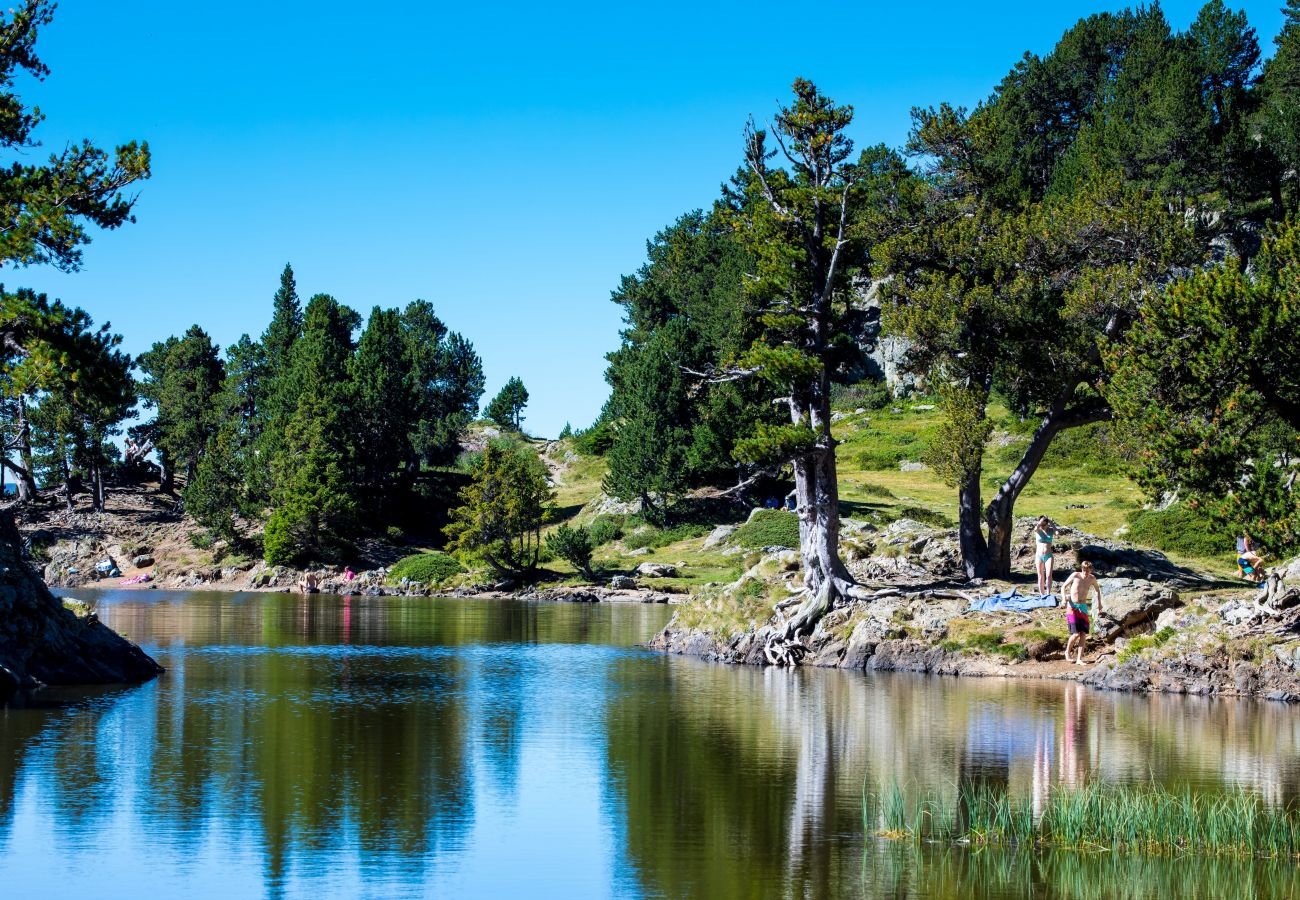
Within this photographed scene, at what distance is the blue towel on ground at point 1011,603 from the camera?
125 feet

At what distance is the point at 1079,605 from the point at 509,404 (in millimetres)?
143760

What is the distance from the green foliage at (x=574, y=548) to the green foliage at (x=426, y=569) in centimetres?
864

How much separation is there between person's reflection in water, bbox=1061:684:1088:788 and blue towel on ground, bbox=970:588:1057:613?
16.7 ft

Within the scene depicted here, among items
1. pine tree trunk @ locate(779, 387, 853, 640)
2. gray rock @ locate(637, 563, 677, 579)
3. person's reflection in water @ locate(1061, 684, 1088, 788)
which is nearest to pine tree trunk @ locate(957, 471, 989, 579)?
pine tree trunk @ locate(779, 387, 853, 640)

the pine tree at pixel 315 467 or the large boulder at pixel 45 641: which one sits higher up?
the pine tree at pixel 315 467

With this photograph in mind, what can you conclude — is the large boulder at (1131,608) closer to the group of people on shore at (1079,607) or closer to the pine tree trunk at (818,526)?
the group of people on shore at (1079,607)

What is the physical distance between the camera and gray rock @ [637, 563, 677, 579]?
3063 inches

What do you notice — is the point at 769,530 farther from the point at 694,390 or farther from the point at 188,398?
the point at 188,398

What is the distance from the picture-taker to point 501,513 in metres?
80.4

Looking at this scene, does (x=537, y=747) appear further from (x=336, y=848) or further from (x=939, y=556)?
(x=939, y=556)

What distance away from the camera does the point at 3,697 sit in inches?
1151

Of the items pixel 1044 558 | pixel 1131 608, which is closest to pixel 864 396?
pixel 1044 558

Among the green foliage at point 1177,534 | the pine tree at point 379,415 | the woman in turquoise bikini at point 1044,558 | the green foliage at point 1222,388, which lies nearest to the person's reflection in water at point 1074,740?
the green foliage at point 1222,388

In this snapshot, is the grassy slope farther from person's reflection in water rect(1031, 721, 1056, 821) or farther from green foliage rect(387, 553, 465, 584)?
person's reflection in water rect(1031, 721, 1056, 821)
